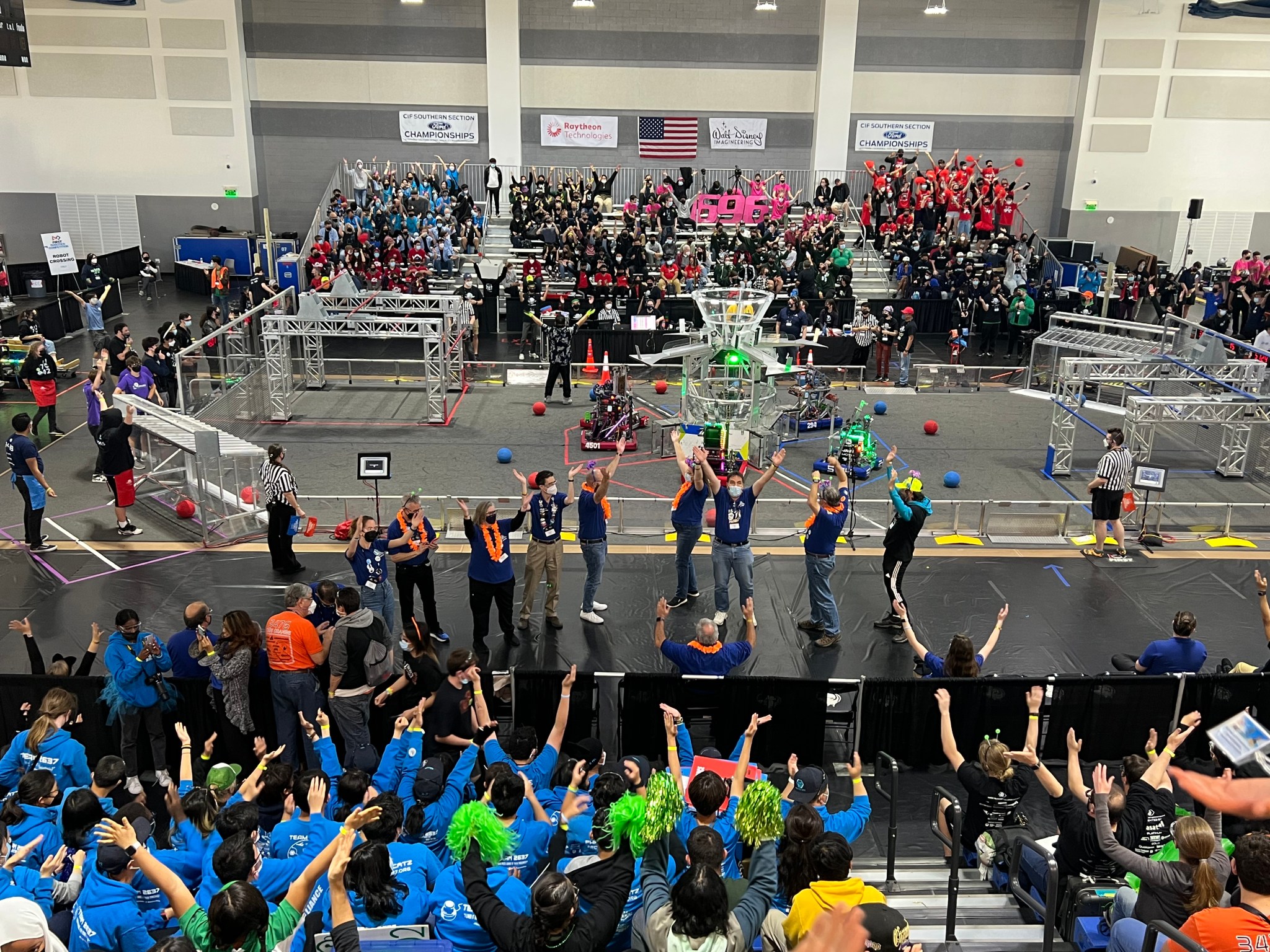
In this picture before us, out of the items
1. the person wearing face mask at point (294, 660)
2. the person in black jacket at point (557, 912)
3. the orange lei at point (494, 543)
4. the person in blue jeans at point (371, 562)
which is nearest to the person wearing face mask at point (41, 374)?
the person in blue jeans at point (371, 562)

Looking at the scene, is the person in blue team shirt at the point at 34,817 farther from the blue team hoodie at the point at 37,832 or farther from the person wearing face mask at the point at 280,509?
the person wearing face mask at the point at 280,509

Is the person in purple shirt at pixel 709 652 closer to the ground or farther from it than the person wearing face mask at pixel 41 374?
closer to the ground

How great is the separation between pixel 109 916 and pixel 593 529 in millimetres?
6600

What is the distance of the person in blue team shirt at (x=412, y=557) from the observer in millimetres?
10719

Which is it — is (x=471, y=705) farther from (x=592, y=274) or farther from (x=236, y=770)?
(x=592, y=274)

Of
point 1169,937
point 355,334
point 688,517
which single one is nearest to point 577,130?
point 355,334

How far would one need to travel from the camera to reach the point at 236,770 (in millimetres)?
7281

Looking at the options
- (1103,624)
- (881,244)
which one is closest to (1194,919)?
(1103,624)

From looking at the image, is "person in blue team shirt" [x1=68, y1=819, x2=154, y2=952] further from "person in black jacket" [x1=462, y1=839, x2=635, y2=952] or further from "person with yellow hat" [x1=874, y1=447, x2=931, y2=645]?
"person with yellow hat" [x1=874, y1=447, x2=931, y2=645]

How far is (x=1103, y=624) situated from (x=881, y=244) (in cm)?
2097

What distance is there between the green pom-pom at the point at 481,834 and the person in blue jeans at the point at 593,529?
5544 millimetres

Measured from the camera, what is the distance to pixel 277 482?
12477mm

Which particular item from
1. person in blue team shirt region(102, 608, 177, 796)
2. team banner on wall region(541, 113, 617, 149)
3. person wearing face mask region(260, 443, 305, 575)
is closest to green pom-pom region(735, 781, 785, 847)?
person in blue team shirt region(102, 608, 177, 796)

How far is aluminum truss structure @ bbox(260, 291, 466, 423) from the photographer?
65.1 ft
